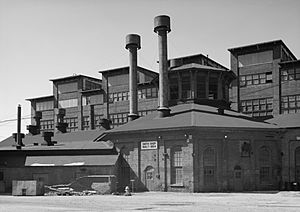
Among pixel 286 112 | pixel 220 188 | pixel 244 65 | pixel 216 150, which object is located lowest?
pixel 220 188

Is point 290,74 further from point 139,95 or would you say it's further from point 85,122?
point 85,122

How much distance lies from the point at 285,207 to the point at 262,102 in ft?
105

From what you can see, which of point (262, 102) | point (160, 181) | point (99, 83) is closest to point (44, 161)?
point (160, 181)

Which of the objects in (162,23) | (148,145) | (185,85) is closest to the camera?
(148,145)

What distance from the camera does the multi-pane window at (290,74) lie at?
176ft

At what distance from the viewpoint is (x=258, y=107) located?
56.5m

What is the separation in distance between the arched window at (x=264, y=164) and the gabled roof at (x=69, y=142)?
14.3m

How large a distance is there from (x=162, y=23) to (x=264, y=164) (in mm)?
17575

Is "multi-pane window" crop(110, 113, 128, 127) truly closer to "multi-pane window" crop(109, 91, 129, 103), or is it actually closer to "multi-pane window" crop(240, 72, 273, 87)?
"multi-pane window" crop(109, 91, 129, 103)

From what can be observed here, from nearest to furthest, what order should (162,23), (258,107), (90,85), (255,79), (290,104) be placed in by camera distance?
1. (162,23)
2. (290,104)
3. (258,107)
4. (255,79)
5. (90,85)

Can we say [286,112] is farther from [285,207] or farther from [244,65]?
[285,207]

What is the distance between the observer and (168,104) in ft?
158

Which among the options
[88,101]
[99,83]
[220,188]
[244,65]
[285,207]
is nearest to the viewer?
[285,207]

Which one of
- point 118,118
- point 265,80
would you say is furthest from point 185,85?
point 118,118
